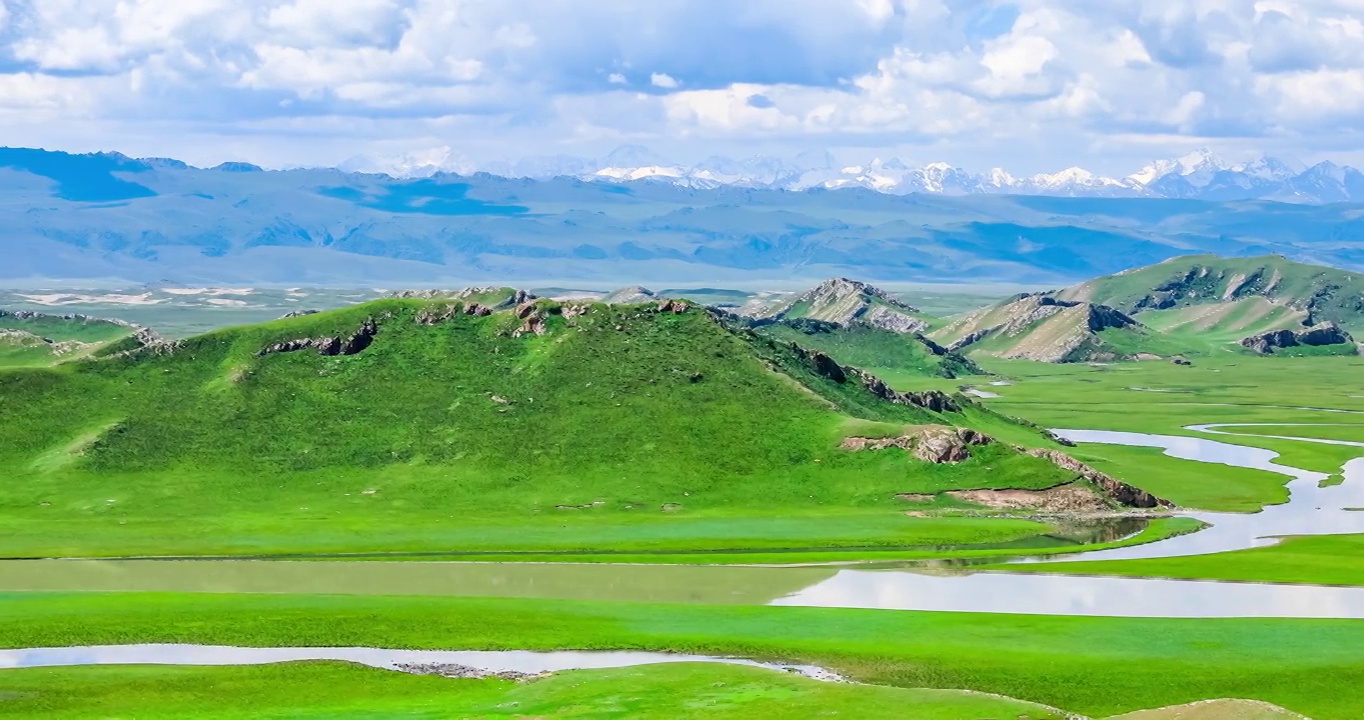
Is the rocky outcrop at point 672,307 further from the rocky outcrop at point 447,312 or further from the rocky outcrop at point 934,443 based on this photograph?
the rocky outcrop at point 934,443

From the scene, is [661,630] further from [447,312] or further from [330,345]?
[447,312]

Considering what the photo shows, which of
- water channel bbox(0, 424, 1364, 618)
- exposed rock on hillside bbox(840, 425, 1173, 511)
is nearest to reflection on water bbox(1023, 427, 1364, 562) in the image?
water channel bbox(0, 424, 1364, 618)

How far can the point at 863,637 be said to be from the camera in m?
91.5

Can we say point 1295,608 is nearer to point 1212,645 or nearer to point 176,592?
point 1212,645

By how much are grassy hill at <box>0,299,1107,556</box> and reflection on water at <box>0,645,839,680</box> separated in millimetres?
36957

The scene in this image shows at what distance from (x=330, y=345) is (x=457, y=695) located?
102 meters

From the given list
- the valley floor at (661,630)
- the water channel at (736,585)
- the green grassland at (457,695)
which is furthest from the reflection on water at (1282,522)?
the green grassland at (457,695)

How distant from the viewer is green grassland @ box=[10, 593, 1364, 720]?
80.4 m

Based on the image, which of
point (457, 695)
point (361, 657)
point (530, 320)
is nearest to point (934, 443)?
point (530, 320)

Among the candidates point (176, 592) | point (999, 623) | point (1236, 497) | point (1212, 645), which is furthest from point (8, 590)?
point (1236, 497)

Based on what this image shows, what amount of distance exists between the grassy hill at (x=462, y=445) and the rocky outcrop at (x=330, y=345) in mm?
216

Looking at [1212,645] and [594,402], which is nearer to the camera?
[1212,645]

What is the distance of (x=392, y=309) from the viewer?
183m

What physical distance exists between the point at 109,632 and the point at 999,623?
161 ft
